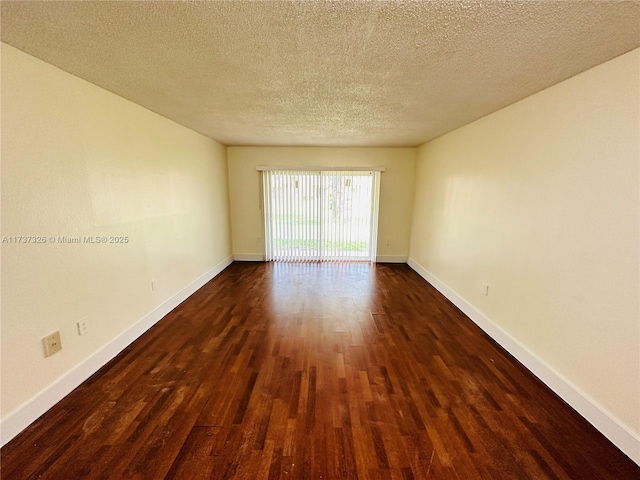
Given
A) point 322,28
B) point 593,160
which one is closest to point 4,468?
point 322,28

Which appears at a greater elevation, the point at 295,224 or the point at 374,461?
the point at 295,224

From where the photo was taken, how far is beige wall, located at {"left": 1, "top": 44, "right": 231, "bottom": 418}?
140 centimetres

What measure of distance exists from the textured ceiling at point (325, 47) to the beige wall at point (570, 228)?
22 centimetres

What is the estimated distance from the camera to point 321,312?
2928 mm

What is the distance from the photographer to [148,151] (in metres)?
2.51

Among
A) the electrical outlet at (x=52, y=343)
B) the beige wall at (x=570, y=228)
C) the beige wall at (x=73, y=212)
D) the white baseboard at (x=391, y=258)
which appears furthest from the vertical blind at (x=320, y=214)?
the electrical outlet at (x=52, y=343)

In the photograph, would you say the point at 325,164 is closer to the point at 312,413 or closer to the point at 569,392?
the point at 312,413

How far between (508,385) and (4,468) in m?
2.94

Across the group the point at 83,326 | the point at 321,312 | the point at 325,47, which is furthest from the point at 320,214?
the point at 83,326

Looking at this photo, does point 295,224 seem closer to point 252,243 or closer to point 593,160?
point 252,243

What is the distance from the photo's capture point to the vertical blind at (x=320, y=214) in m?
4.76

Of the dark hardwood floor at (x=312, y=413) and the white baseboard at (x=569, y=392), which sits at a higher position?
the white baseboard at (x=569, y=392)

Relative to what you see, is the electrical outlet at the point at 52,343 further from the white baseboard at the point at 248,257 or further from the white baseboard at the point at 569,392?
the white baseboard at the point at 248,257

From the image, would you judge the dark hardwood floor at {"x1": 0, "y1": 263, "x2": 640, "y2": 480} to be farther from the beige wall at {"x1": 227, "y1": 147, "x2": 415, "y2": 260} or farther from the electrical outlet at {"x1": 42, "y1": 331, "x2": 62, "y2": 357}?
the beige wall at {"x1": 227, "y1": 147, "x2": 415, "y2": 260}
